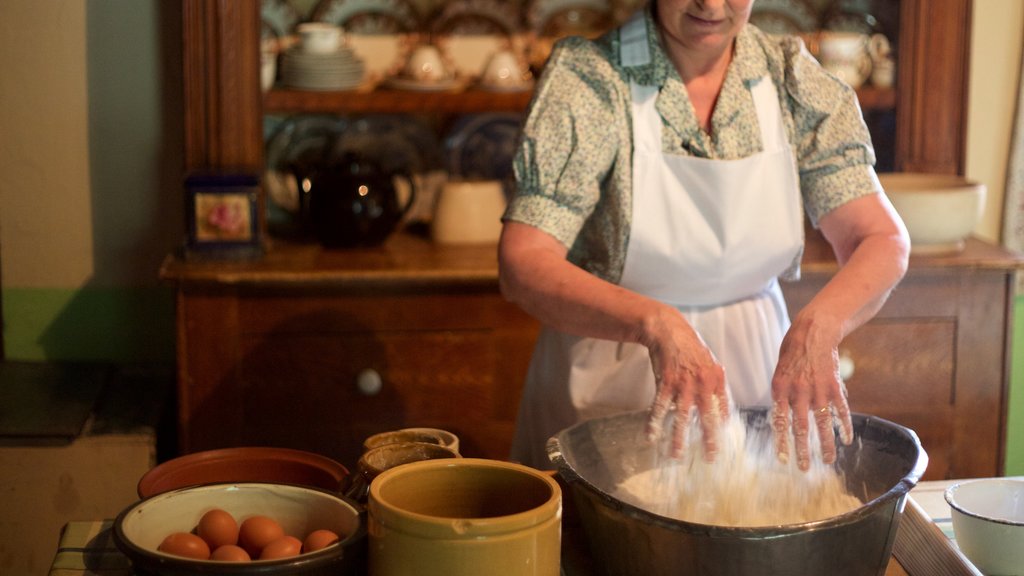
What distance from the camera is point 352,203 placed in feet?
8.68

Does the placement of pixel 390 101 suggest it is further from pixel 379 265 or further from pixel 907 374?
pixel 907 374

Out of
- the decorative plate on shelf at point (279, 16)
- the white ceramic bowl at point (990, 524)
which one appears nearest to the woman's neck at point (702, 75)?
the white ceramic bowl at point (990, 524)

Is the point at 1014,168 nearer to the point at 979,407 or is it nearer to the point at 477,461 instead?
the point at 979,407

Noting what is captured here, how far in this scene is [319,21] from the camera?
292cm

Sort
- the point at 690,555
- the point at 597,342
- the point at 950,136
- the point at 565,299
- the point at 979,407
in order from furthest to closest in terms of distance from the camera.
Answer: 1. the point at 950,136
2. the point at 979,407
3. the point at 597,342
4. the point at 565,299
5. the point at 690,555

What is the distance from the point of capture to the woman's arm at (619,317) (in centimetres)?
124

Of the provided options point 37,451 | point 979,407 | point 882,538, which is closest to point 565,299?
point 882,538

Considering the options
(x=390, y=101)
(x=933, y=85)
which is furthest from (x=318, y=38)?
(x=933, y=85)

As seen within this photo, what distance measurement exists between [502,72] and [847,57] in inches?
34.8

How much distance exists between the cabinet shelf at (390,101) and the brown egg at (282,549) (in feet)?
5.93

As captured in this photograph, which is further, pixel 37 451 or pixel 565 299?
pixel 37 451

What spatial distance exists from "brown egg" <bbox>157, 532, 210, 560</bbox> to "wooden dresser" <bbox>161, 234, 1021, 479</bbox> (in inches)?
58.2

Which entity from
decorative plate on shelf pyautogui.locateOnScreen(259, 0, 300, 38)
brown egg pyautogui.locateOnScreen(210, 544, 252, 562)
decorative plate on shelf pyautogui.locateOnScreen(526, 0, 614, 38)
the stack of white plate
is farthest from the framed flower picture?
brown egg pyautogui.locateOnScreen(210, 544, 252, 562)

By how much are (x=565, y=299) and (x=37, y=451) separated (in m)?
1.41
